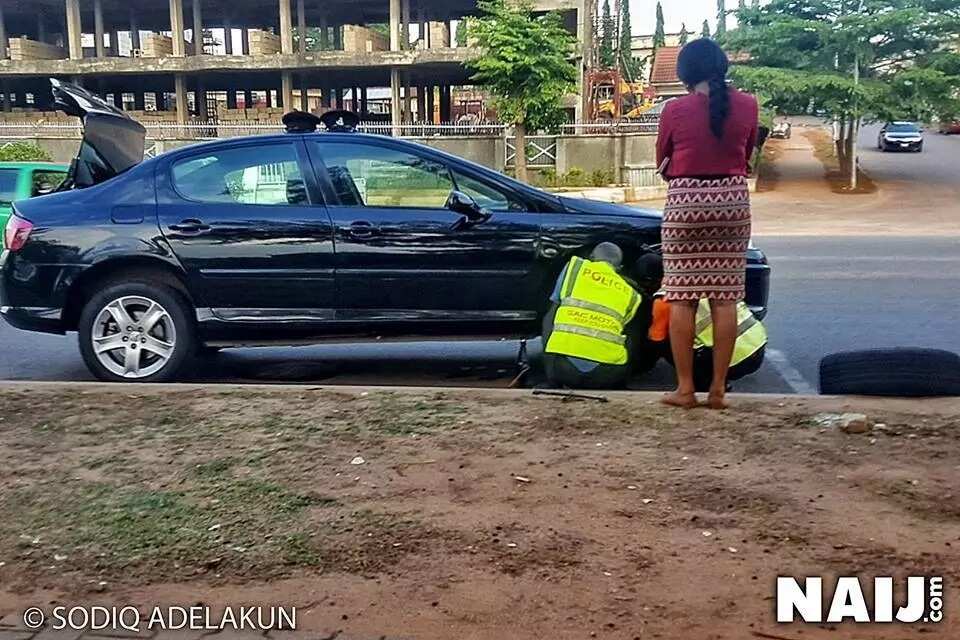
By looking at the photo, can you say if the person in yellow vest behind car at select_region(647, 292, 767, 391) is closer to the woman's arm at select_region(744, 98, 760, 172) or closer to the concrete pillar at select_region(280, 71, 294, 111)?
the woman's arm at select_region(744, 98, 760, 172)

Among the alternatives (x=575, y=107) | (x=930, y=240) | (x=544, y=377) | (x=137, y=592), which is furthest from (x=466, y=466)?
(x=575, y=107)

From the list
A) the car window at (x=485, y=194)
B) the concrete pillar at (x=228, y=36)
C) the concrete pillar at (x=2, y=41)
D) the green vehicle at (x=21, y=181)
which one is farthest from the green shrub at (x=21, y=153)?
the car window at (x=485, y=194)

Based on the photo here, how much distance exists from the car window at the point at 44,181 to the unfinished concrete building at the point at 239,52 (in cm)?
2010

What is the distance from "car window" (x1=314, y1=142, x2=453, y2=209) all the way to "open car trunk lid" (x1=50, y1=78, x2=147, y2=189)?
187 cm

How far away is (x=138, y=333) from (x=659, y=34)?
76810 mm

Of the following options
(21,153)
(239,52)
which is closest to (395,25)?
(21,153)

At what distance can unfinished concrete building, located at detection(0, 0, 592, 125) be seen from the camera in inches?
1243

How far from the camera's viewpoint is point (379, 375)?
6.84 metres

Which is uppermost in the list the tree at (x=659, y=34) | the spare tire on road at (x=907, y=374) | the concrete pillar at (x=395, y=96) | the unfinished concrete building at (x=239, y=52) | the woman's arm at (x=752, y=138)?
the tree at (x=659, y=34)

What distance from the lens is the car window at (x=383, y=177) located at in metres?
6.34

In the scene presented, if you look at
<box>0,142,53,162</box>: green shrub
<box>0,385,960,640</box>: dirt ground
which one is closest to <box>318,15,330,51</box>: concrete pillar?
<box>0,142,53,162</box>: green shrub

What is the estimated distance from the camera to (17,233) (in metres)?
6.37

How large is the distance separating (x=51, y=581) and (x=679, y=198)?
10.8ft

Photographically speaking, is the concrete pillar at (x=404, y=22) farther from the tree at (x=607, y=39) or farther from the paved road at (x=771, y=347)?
the paved road at (x=771, y=347)
